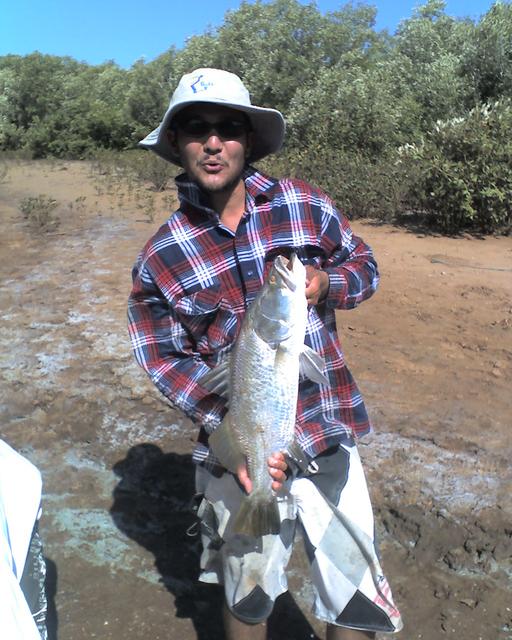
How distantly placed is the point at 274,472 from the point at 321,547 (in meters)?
0.32

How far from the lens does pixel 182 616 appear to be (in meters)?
3.06

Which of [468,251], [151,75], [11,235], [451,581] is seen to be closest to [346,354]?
[451,581]

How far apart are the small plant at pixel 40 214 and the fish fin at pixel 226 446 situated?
8512 mm

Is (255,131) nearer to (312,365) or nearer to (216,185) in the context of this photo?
(216,185)

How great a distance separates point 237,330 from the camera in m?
2.19

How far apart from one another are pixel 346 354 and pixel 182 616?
2668mm

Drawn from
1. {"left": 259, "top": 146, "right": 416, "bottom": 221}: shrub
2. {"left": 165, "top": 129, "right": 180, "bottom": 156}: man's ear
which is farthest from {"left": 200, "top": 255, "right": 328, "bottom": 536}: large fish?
{"left": 259, "top": 146, "right": 416, "bottom": 221}: shrub

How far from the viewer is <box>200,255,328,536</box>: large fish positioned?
183cm

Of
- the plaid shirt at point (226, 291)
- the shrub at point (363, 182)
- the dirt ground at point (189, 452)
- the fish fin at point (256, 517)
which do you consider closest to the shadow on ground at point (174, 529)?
the dirt ground at point (189, 452)

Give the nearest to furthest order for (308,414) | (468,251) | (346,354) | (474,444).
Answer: (308,414) < (474,444) < (346,354) < (468,251)

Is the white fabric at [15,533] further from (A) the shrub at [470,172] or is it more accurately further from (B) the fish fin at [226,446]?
(A) the shrub at [470,172]

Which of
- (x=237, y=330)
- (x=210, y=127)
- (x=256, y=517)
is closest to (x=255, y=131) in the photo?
(x=210, y=127)

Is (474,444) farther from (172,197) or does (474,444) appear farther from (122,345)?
(172,197)

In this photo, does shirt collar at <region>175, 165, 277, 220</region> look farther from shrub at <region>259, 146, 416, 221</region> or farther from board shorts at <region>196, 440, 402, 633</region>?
shrub at <region>259, 146, 416, 221</region>
